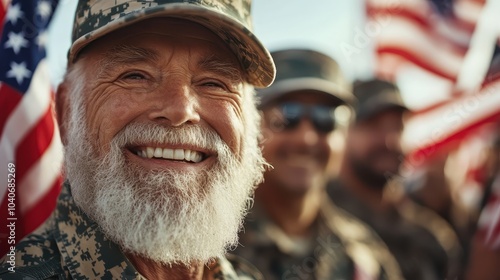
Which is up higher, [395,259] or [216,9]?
[216,9]

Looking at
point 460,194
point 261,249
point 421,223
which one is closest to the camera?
point 261,249

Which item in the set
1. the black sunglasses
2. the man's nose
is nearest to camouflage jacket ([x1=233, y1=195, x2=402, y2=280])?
the black sunglasses

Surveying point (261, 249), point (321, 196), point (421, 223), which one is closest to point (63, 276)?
point (261, 249)

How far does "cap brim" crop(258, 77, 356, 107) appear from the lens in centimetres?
472

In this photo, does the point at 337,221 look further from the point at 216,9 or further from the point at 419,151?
the point at 216,9

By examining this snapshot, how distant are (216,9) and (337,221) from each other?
9.88 feet

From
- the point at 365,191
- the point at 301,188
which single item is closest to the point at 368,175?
the point at 365,191

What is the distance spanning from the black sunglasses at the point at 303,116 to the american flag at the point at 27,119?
1918 mm

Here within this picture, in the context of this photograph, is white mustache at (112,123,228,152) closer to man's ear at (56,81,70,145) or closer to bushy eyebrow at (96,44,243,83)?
bushy eyebrow at (96,44,243,83)

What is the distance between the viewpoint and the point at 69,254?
2.25 m

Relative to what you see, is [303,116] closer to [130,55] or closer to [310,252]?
[310,252]

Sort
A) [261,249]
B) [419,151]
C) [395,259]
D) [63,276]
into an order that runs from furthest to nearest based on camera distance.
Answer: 1. [419,151]
2. [395,259]
3. [261,249]
4. [63,276]

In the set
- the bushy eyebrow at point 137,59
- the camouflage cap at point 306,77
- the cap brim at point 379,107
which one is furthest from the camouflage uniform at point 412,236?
the bushy eyebrow at point 137,59

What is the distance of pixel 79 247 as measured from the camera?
2.26 metres
